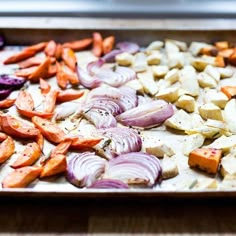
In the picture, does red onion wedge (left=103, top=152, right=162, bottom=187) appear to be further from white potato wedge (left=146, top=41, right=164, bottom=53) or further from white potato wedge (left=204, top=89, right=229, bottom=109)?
white potato wedge (left=146, top=41, right=164, bottom=53)

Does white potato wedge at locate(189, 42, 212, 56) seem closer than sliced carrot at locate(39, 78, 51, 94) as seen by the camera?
No

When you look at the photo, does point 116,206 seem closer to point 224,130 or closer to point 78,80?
point 224,130

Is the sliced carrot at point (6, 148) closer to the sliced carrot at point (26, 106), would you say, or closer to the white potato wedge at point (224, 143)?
the sliced carrot at point (26, 106)

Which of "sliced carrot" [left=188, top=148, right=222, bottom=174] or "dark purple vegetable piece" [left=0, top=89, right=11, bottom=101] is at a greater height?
"sliced carrot" [left=188, top=148, right=222, bottom=174]

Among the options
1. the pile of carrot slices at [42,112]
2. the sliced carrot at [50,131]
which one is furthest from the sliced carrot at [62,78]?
the sliced carrot at [50,131]

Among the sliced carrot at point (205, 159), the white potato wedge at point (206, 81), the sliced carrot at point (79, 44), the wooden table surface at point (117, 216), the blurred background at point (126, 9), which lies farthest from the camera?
the blurred background at point (126, 9)

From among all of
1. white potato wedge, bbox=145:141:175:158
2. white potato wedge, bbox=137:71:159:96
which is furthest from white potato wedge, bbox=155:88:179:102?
white potato wedge, bbox=145:141:175:158
